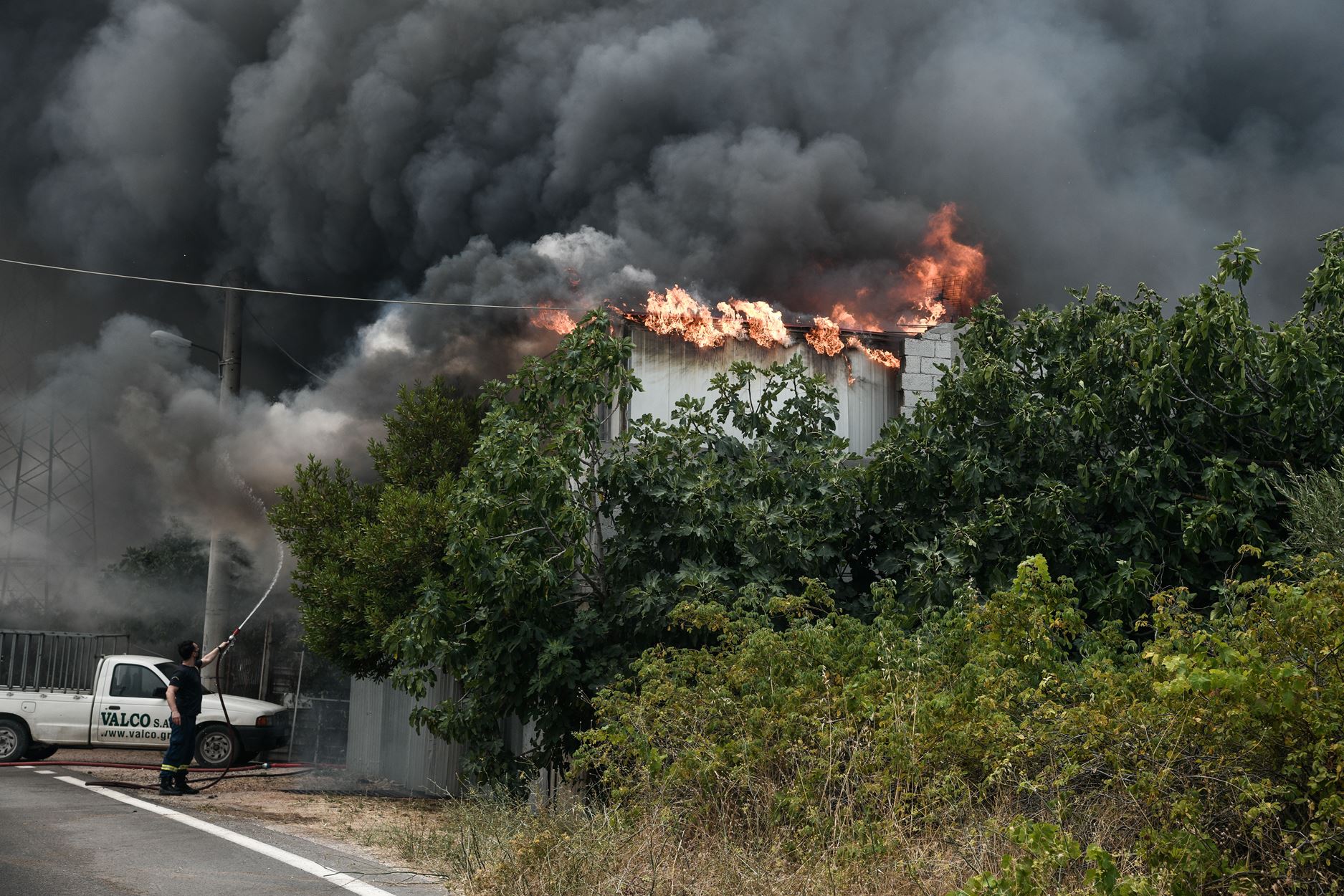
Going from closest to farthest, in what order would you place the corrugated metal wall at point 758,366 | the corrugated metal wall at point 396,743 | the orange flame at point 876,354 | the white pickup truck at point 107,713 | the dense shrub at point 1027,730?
the dense shrub at point 1027,730 → the corrugated metal wall at point 758,366 → the orange flame at point 876,354 → the corrugated metal wall at point 396,743 → the white pickup truck at point 107,713

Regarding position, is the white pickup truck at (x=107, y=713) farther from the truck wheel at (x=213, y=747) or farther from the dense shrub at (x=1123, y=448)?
the dense shrub at (x=1123, y=448)

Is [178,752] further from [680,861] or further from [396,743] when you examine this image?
[680,861]

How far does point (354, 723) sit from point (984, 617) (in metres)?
13.8

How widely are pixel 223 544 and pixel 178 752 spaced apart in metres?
7.32

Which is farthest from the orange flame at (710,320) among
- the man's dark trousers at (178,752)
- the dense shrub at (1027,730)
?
the man's dark trousers at (178,752)

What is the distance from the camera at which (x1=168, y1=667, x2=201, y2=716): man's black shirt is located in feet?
38.9

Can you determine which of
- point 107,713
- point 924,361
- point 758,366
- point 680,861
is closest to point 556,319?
point 758,366

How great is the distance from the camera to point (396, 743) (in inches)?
670

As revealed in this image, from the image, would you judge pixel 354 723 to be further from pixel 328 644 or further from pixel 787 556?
pixel 787 556

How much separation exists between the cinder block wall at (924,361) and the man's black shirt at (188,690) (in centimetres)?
904

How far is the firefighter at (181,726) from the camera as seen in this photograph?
458 inches

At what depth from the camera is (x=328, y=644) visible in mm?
15406

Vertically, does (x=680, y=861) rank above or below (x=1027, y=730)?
below

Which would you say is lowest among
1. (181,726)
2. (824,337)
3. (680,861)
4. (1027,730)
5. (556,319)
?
(680,861)
